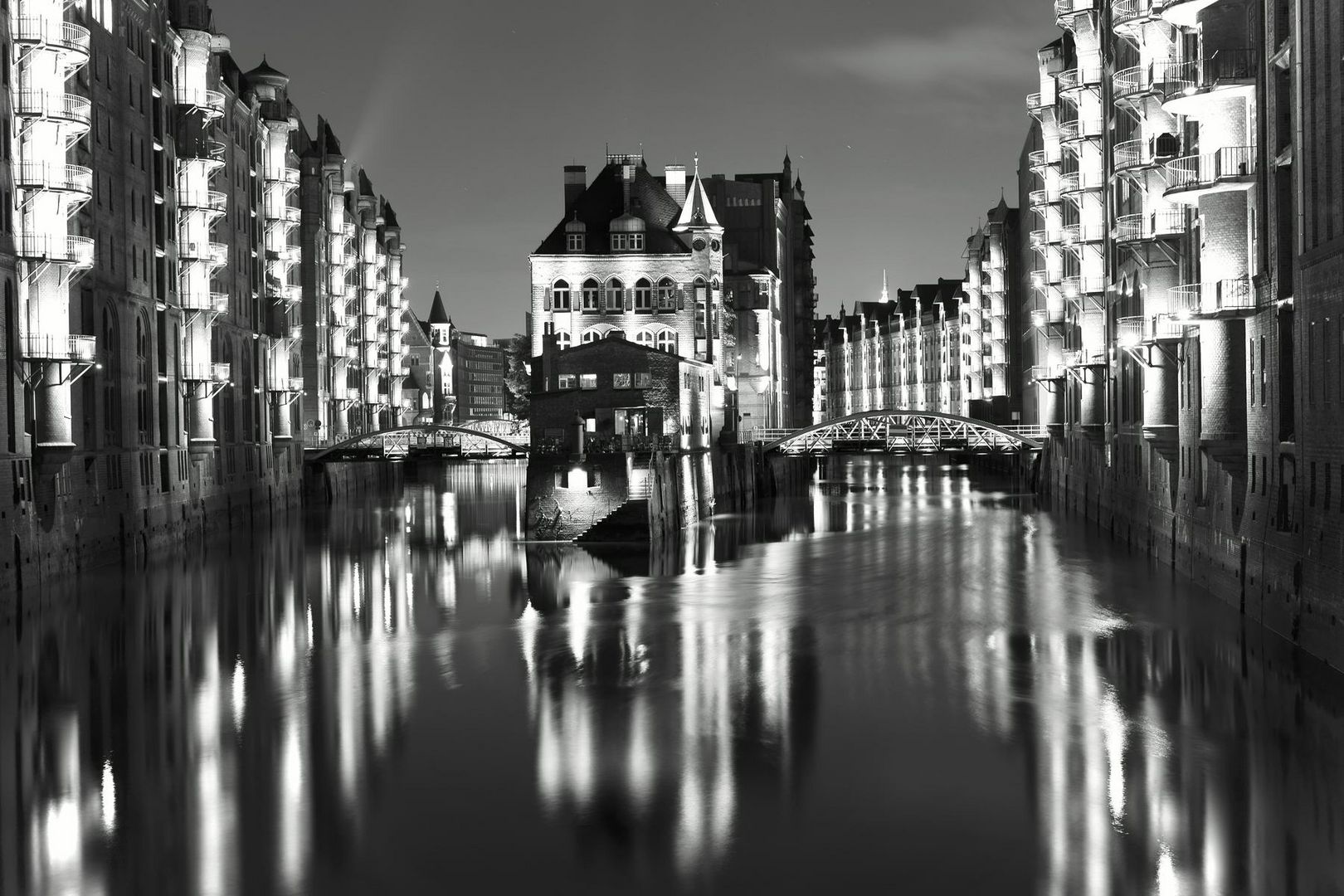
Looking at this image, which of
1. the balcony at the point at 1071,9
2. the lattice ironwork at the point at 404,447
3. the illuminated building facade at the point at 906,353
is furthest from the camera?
the illuminated building facade at the point at 906,353

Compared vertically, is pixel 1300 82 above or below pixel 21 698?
above

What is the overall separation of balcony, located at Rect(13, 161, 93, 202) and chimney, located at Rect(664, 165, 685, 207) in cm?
5411

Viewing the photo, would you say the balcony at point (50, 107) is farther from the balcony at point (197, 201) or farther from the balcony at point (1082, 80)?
the balcony at point (1082, 80)

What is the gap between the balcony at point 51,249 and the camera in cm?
3972

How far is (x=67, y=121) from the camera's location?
40.9 meters

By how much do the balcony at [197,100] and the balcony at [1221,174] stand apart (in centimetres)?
3913

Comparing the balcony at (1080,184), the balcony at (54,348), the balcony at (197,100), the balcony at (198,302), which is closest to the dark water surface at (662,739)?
the balcony at (54,348)

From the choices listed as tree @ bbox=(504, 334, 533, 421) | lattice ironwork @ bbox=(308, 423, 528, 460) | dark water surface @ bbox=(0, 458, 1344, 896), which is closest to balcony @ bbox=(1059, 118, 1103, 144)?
dark water surface @ bbox=(0, 458, 1344, 896)

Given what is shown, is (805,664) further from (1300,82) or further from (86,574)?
(86,574)

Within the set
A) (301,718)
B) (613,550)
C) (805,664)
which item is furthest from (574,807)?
(613,550)

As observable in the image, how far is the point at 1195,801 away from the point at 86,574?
111 ft

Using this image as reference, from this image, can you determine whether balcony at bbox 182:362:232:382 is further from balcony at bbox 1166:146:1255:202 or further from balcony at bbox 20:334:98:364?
balcony at bbox 1166:146:1255:202

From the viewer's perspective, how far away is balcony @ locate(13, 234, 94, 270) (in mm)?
39719

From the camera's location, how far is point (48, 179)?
1587 inches
